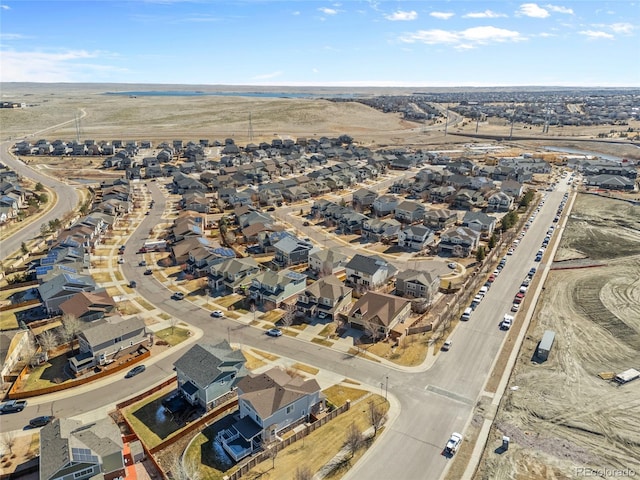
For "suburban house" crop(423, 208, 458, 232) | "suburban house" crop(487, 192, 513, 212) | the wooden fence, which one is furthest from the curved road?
"suburban house" crop(487, 192, 513, 212)

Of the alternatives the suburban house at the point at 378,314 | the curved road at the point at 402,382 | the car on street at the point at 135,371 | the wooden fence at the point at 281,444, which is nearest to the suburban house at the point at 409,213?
the curved road at the point at 402,382

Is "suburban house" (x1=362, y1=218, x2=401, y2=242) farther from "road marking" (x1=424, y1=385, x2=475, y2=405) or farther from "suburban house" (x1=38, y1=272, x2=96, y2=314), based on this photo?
"suburban house" (x1=38, y1=272, x2=96, y2=314)

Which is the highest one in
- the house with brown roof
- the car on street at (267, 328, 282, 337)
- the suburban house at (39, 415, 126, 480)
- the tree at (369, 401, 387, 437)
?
the house with brown roof

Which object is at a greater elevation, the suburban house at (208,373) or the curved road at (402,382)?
the suburban house at (208,373)

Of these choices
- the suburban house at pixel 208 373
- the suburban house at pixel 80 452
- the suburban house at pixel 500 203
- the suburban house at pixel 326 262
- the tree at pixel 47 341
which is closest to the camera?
the suburban house at pixel 80 452

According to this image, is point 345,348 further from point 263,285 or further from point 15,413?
point 15,413

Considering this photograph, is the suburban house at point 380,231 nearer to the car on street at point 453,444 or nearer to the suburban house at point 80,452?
the car on street at point 453,444
